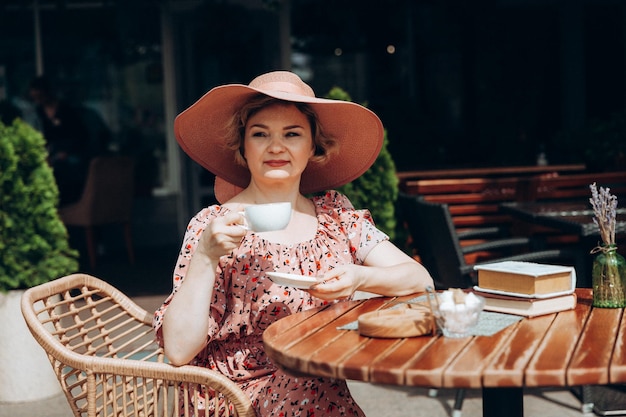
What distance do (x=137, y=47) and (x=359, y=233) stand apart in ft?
23.4

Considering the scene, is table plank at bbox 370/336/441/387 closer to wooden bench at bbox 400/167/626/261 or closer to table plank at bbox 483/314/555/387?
table plank at bbox 483/314/555/387

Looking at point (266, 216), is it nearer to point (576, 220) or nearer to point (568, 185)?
point (576, 220)

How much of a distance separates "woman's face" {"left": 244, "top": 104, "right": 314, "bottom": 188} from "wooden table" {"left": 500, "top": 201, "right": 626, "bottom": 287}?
1.39 metres

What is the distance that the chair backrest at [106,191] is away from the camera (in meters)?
7.75

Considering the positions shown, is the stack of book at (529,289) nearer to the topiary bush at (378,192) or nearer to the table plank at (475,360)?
the table plank at (475,360)

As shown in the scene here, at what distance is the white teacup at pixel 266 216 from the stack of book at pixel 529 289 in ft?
1.89

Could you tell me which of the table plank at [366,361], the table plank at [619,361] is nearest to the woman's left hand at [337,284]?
the table plank at [366,361]

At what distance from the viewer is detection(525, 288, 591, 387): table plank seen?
5.58ft

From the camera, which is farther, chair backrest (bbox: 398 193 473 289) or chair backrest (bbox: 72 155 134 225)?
chair backrest (bbox: 72 155 134 225)

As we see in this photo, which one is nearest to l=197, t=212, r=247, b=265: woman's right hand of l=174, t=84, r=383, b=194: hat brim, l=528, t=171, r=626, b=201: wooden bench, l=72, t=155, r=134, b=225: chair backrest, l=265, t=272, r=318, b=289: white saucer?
l=265, t=272, r=318, b=289: white saucer

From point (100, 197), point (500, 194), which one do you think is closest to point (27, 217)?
point (500, 194)

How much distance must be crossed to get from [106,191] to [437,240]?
4439 mm

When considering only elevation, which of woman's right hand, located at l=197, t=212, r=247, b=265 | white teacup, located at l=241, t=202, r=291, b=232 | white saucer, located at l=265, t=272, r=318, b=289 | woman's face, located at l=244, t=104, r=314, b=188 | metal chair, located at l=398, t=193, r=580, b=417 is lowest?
metal chair, located at l=398, t=193, r=580, b=417

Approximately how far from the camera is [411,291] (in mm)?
2574
